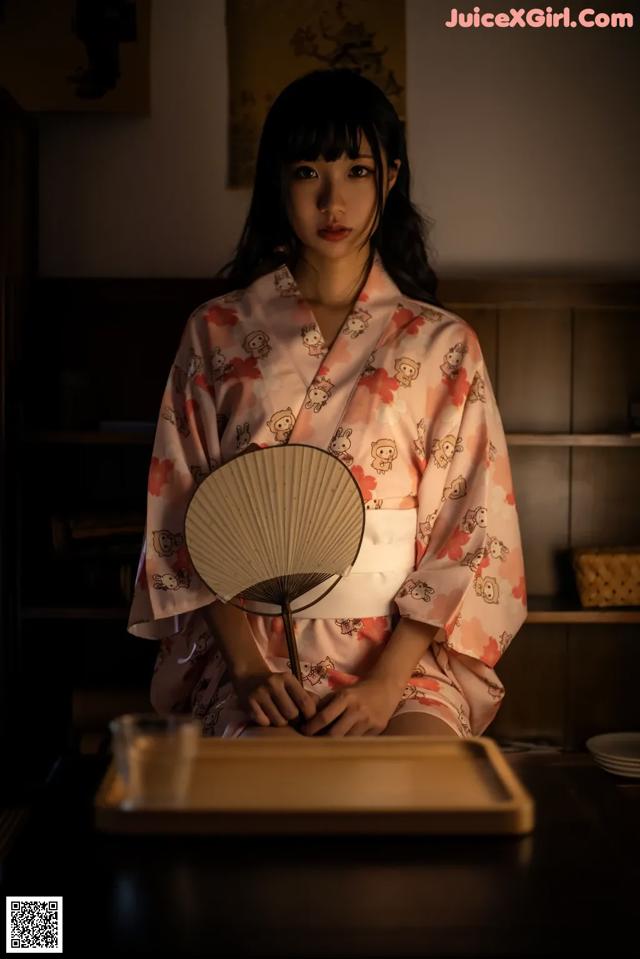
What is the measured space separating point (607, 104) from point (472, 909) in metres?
2.43

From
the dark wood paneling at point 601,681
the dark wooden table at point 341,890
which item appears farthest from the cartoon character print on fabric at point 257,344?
the dark wood paneling at point 601,681

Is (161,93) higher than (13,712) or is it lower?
higher

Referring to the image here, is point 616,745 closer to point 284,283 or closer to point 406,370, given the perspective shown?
point 406,370

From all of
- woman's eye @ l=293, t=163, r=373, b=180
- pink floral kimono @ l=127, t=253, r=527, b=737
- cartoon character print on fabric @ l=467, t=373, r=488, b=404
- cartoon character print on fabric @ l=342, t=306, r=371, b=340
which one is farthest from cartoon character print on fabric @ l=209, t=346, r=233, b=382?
cartoon character print on fabric @ l=467, t=373, r=488, b=404

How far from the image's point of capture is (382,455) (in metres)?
1.83

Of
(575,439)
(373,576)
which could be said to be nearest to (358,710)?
(373,576)

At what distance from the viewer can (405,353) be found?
6.23 ft

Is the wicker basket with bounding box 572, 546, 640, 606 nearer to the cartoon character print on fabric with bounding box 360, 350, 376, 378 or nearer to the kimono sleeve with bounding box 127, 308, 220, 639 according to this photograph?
the cartoon character print on fabric with bounding box 360, 350, 376, 378

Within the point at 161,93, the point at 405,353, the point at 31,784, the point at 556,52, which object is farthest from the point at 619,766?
the point at 161,93

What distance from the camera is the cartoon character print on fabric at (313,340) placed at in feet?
6.24

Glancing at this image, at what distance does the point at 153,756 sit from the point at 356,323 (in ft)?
3.52

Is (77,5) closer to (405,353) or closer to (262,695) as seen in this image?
(405,353)

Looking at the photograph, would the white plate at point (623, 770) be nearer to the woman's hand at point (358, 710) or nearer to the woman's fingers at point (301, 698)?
the woman's hand at point (358, 710)

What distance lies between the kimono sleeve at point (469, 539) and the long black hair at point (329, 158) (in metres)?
0.24
